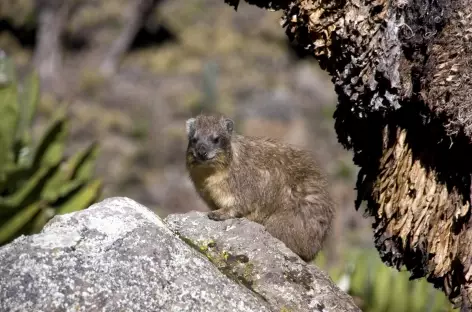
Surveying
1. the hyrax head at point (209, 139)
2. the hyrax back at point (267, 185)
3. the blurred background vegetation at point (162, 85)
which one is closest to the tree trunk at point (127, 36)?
the blurred background vegetation at point (162, 85)

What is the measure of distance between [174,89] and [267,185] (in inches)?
618

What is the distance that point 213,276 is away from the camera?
436 centimetres

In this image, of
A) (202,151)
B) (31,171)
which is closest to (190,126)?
(202,151)

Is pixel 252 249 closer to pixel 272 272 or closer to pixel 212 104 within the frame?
pixel 272 272

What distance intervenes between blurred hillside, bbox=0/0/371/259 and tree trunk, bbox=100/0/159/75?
0.29 meters

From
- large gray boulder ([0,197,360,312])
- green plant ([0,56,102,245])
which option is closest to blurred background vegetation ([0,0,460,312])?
green plant ([0,56,102,245])

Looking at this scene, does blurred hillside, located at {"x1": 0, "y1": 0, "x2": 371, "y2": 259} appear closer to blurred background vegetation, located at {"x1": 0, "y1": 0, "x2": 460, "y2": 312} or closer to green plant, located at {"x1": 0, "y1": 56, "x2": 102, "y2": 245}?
blurred background vegetation, located at {"x1": 0, "y1": 0, "x2": 460, "y2": 312}

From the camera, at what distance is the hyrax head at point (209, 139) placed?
703 centimetres

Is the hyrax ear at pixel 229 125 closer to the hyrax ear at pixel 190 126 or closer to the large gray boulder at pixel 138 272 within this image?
the hyrax ear at pixel 190 126

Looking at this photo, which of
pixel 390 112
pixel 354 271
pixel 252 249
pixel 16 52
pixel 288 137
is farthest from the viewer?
pixel 16 52

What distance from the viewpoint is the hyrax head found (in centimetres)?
703

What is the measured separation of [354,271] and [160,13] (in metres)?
17.5

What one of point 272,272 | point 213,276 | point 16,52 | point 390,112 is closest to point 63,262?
point 213,276

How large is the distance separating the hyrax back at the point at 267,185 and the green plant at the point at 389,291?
1460 millimetres
